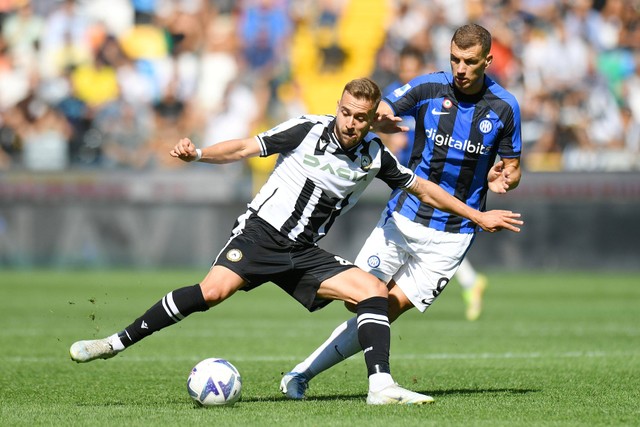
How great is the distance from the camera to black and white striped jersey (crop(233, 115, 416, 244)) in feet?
22.3

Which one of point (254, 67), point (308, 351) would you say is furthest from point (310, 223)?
point (254, 67)

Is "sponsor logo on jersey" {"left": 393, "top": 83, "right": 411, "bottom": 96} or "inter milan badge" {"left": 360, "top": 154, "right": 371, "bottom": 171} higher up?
"sponsor logo on jersey" {"left": 393, "top": 83, "right": 411, "bottom": 96}

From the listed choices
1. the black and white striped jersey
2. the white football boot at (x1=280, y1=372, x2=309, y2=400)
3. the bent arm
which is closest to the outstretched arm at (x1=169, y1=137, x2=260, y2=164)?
the black and white striped jersey

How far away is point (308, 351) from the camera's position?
385 inches

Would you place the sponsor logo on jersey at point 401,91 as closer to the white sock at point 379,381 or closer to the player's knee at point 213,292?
the player's knee at point 213,292

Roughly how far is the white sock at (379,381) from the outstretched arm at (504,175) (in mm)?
1461

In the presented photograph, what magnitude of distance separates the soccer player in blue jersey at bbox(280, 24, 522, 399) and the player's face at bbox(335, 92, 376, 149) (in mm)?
610

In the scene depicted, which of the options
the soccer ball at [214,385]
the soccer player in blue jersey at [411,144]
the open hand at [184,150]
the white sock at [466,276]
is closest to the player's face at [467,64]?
the open hand at [184,150]

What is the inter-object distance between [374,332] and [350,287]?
0.33m

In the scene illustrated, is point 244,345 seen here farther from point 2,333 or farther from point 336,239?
point 336,239

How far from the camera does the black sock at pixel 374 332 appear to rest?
6590 millimetres

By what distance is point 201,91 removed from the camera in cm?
2027

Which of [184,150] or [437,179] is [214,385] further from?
[437,179]

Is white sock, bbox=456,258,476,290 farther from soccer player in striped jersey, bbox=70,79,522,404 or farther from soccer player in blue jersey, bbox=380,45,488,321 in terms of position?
soccer player in striped jersey, bbox=70,79,522,404
